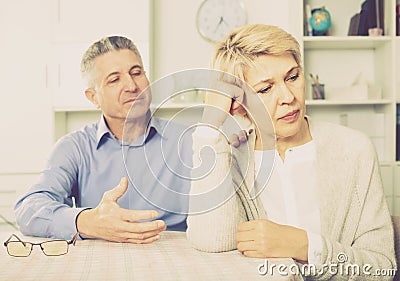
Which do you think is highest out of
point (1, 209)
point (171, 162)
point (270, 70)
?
point (270, 70)

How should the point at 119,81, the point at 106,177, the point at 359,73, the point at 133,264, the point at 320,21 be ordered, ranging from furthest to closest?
the point at 359,73 → the point at 320,21 → the point at 119,81 → the point at 106,177 → the point at 133,264

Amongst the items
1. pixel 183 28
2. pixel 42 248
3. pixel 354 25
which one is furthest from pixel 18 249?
pixel 354 25

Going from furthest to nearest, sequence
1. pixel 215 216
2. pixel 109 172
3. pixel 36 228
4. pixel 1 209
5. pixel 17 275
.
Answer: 1. pixel 1 209
2. pixel 109 172
3. pixel 36 228
4. pixel 215 216
5. pixel 17 275

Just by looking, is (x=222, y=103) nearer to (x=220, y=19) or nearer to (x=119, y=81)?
(x=119, y=81)

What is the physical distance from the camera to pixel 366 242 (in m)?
1.01

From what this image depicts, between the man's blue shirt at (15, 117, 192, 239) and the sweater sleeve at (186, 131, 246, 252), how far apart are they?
0.20 feet

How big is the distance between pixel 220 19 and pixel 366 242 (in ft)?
6.40

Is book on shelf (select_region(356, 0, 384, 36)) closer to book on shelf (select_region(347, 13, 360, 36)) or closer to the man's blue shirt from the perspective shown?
book on shelf (select_region(347, 13, 360, 36))

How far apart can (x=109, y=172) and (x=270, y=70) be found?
628mm

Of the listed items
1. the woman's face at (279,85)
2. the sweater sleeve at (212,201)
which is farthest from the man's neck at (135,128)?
the woman's face at (279,85)

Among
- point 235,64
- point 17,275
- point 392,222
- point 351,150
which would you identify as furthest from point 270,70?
point 17,275

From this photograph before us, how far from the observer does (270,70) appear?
1.04m

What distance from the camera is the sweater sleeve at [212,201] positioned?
989mm

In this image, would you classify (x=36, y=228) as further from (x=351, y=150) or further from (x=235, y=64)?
(x=351, y=150)
